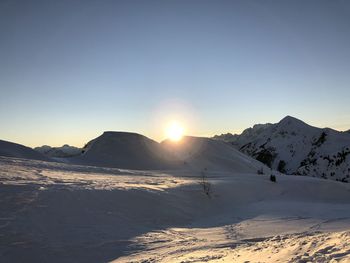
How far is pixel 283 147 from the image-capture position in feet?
597

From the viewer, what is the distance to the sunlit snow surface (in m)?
10.1

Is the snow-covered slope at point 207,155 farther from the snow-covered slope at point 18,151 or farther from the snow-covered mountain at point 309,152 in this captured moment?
the snow-covered mountain at point 309,152

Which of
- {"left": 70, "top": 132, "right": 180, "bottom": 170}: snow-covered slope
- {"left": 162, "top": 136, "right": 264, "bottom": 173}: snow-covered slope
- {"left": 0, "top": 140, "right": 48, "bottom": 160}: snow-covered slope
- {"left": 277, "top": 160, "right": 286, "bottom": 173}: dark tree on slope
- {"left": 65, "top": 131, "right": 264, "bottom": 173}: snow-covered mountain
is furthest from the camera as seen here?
{"left": 277, "top": 160, "right": 286, "bottom": 173}: dark tree on slope

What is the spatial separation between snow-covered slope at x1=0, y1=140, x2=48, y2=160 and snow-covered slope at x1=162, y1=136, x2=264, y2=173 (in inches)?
686

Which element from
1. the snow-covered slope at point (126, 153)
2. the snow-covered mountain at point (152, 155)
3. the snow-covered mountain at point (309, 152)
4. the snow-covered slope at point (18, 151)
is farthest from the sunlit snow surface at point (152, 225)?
the snow-covered mountain at point (309, 152)

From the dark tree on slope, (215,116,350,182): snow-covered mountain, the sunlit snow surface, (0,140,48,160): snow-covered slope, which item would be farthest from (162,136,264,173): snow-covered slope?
the dark tree on slope

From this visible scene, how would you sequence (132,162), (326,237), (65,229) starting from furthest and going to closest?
(132,162) → (65,229) → (326,237)

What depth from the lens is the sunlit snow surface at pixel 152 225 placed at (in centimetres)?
1011

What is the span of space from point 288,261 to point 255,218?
9892 mm

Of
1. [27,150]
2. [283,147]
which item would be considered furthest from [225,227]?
[283,147]

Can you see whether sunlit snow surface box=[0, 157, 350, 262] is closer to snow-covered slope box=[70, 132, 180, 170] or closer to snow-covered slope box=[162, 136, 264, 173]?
snow-covered slope box=[70, 132, 180, 170]

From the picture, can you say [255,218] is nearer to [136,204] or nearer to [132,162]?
[136,204]

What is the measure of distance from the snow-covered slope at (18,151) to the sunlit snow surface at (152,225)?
15564 millimetres

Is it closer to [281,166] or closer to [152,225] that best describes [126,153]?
[152,225]
